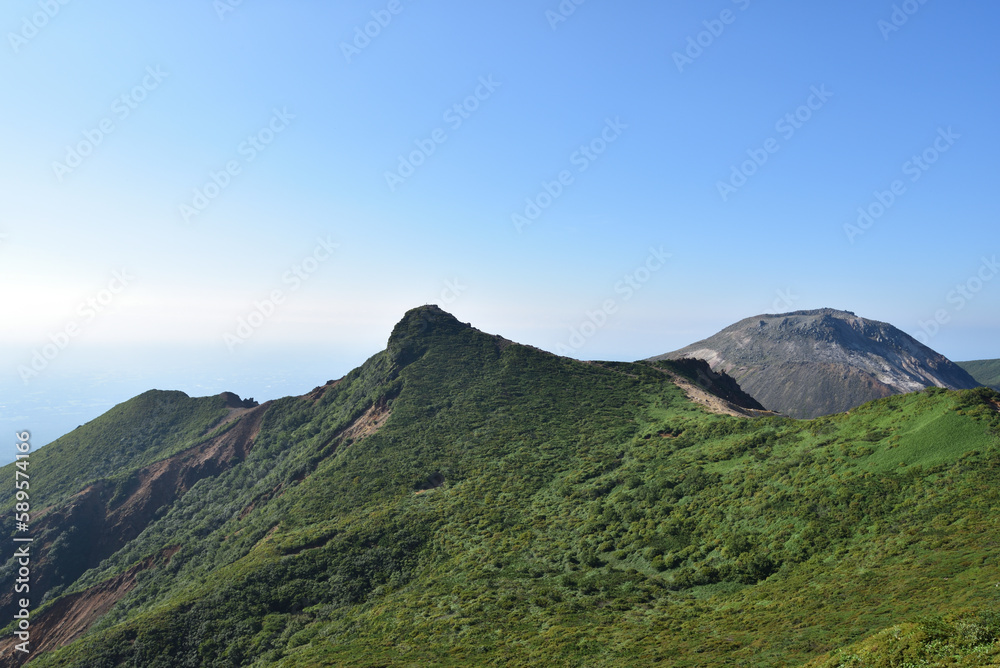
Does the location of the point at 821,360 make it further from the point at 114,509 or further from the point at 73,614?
the point at 73,614

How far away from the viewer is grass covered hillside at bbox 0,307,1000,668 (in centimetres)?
2300

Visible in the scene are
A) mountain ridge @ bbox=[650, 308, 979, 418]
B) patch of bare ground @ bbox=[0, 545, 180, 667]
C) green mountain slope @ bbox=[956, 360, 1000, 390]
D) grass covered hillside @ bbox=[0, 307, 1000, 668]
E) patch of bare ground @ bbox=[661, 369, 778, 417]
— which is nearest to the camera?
grass covered hillside @ bbox=[0, 307, 1000, 668]

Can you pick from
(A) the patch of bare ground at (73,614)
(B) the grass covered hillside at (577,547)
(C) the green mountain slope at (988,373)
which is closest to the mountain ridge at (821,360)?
(C) the green mountain slope at (988,373)

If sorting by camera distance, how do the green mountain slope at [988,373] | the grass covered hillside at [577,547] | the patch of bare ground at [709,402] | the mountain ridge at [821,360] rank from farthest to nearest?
the green mountain slope at [988,373]
the mountain ridge at [821,360]
the patch of bare ground at [709,402]
the grass covered hillside at [577,547]

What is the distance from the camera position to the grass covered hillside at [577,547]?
906 inches

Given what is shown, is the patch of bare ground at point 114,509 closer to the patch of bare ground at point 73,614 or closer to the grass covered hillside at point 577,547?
the grass covered hillside at point 577,547

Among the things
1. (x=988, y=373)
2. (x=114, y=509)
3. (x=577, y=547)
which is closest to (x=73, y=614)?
(x=114, y=509)

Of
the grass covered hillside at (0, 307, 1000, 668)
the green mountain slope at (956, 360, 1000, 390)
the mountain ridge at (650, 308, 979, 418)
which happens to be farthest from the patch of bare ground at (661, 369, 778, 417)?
the green mountain slope at (956, 360, 1000, 390)

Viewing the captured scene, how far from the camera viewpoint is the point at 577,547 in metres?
36.2

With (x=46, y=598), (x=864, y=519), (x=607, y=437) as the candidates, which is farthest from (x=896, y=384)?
(x=46, y=598)

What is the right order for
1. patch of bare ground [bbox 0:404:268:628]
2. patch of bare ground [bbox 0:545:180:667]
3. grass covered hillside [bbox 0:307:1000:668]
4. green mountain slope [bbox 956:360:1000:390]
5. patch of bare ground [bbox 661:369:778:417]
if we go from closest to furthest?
grass covered hillside [bbox 0:307:1000:668] → patch of bare ground [bbox 0:545:180:667] → patch of bare ground [bbox 661:369:778:417] → patch of bare ground [bbox 0:404:268:628] → green mountain slope [bbox 956:360:1000:390]

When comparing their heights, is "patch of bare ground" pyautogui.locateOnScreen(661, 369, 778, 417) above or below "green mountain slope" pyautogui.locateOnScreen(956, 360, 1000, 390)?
above

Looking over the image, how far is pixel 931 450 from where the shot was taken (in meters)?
31.7

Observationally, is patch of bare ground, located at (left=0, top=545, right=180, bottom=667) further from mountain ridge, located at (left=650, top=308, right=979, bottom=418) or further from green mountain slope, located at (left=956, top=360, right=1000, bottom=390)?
green mountain slope, located at (left=956, top=360, right=1000, bottom=390)
